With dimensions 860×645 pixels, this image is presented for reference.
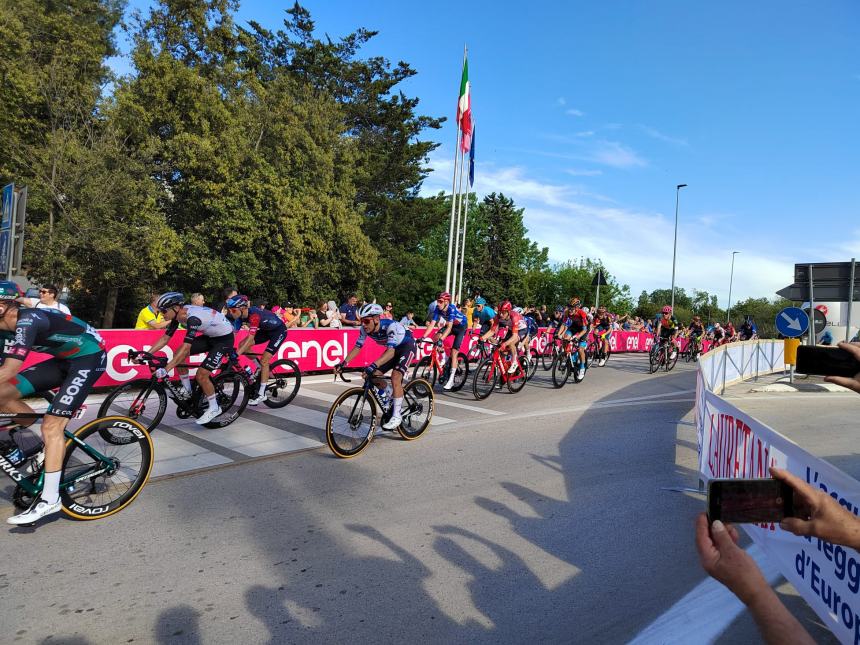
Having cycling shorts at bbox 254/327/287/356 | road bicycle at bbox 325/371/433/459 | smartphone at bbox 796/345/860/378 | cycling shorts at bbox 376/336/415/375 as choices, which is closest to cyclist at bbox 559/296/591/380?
road bicycle at bbox 325/371/433/459

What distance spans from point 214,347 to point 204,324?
1.23ft

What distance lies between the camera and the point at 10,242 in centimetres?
891

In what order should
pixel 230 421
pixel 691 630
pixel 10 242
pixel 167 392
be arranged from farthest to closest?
pixel 10 242 → pixel 230 421 → pixel 167 392 → pixel 691 630

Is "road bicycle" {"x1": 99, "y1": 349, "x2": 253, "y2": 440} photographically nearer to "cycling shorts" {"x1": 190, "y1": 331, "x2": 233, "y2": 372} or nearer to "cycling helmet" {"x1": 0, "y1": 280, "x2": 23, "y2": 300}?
"cycling shorts" {"x1": 190, "y1": 331, "x2": 233, "y2": 372}

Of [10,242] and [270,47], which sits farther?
[270,47]

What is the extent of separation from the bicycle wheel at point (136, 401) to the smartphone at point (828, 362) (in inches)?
276

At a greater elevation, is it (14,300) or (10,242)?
(10,242)

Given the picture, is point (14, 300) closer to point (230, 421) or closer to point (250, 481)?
point (250, 481)

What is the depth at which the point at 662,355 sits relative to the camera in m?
18.2

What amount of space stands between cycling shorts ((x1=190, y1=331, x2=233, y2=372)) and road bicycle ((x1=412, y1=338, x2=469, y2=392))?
15.1ft

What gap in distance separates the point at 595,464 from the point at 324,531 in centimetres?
353

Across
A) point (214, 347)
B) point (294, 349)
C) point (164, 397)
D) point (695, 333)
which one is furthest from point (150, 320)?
point (695, 333)

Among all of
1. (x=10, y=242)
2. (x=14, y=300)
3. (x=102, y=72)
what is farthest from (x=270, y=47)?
(x=14, y=300)

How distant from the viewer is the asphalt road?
3.15m
